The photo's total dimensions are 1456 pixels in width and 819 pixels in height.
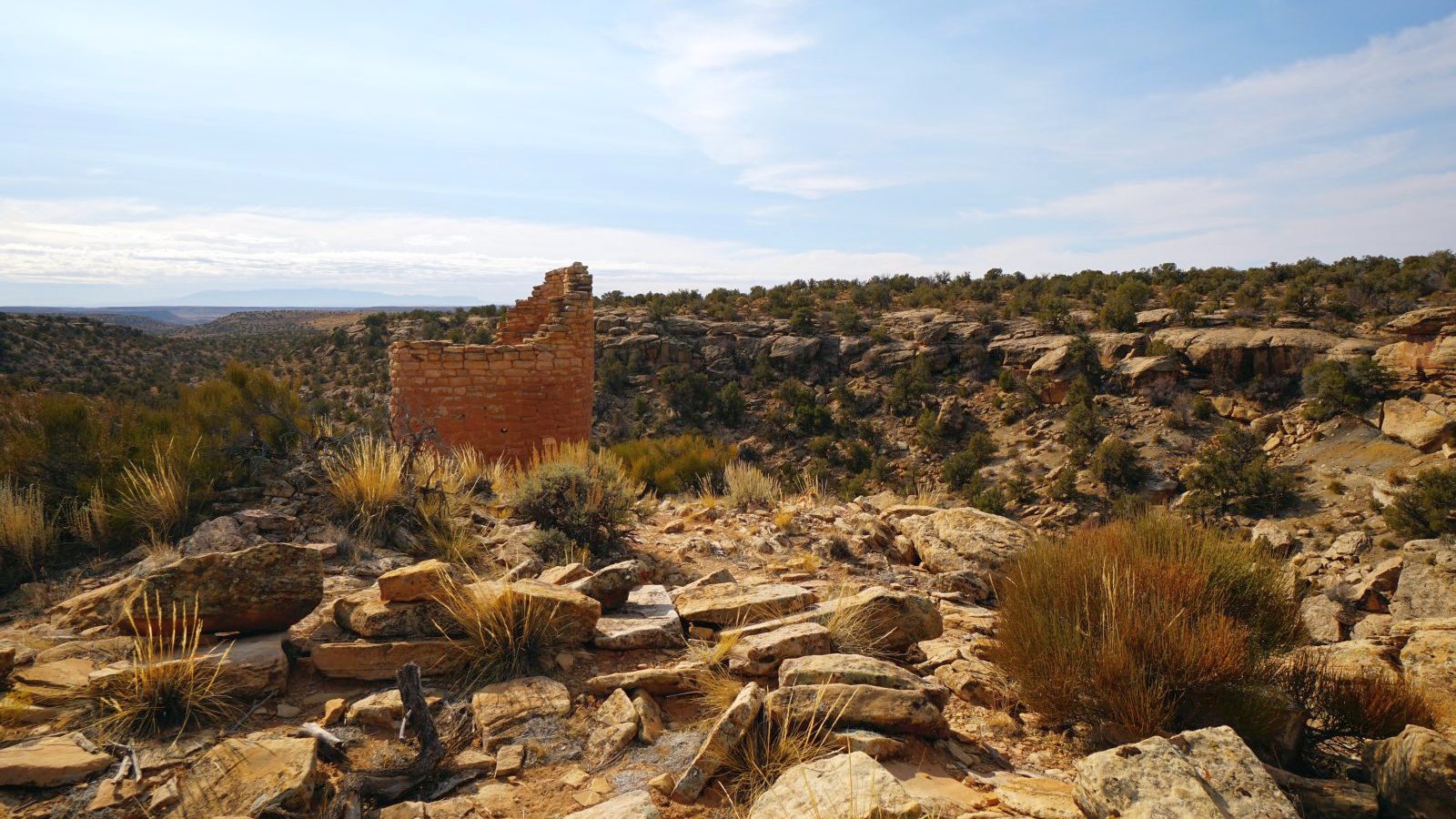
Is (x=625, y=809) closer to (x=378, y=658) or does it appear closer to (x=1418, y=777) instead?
(x=378, y=658)

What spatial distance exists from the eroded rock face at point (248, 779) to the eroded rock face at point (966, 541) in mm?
5322

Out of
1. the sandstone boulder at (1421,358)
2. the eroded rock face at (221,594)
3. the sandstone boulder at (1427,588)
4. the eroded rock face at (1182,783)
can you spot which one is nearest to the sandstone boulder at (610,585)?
the eroded rock face at (221,594)

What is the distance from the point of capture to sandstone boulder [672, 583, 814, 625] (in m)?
4.68

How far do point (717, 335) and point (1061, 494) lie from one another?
58.3 feet

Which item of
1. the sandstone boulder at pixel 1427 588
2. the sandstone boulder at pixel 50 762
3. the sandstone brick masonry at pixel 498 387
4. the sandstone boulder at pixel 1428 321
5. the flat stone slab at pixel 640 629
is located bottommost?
the sandstone boulder at pixel 1427 588

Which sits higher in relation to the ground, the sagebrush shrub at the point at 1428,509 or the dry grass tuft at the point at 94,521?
the dry grass tuft at the point at 94,521

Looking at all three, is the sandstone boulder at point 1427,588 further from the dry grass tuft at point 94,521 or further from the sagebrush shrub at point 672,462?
the dry grass tuft at point 94,521

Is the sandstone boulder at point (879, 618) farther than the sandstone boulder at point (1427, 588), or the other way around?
the sandstone boulder at point (1427, 588)

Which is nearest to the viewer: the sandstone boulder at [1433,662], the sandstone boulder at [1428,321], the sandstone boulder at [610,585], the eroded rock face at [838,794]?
the eroded rock face at [838,794]

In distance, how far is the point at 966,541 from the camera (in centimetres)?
712

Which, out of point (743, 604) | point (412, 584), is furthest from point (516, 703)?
point (743, 604)

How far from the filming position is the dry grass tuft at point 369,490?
238 inches

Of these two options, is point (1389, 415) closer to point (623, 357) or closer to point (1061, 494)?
point (1061, 494)

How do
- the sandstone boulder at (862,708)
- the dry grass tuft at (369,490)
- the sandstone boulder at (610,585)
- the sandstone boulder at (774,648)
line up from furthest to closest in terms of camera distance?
the dry grass tuft at (369,490) < the sandstone boulder at (610,585) < the sandstone boulder at (774,648) < the sandstone boulder at (862,708)
